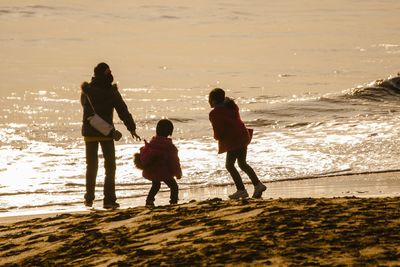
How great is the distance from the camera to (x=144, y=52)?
3222cm

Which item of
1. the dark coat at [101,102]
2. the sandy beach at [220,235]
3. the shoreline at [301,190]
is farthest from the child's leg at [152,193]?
the sandy beach at [220,235]

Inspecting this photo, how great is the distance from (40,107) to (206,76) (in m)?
6.31

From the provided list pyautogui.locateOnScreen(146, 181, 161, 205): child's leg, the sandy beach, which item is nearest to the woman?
pyautogui.locateOnScreen(146, 181, 161, 205): child's leg

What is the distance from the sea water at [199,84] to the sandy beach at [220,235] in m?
3.51

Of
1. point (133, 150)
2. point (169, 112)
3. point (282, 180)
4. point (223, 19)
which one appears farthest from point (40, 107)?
point (223, 19)

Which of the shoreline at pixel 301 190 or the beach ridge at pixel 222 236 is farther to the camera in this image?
the shoreline at pixel 301 190

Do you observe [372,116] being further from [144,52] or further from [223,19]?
[223,19]

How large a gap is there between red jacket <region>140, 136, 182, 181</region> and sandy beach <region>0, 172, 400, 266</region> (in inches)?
49.9

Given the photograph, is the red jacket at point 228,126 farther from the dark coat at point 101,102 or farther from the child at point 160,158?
the dark coat at point 101,102

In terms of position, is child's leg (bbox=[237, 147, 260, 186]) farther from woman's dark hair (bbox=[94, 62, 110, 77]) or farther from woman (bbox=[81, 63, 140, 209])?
woman's dark hair (bbox=[94, 62, 110, 77])

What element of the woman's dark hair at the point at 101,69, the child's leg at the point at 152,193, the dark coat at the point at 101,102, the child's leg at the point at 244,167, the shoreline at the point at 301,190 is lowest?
the shoreline at the point at 301,190

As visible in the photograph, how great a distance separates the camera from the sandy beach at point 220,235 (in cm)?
705

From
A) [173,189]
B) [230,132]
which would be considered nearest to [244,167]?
[230,132]

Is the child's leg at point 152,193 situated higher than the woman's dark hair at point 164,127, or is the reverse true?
the woman's dark hair at point 164,127
